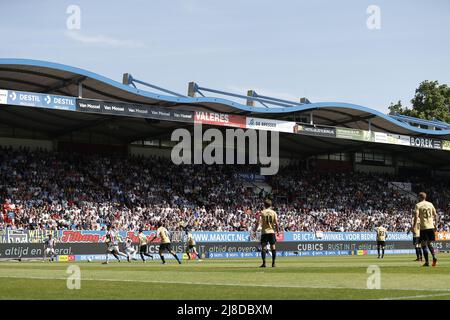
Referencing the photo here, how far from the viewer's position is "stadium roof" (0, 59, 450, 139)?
144 feet

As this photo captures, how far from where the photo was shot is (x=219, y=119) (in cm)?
5231

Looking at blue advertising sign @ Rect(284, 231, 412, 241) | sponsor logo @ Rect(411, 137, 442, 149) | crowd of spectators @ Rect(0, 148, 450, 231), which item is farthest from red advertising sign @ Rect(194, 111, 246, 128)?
sponsor logo @ Rect(411, 137, 442, 149)

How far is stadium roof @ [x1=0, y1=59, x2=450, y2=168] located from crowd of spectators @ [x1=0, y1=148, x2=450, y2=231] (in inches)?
94.0

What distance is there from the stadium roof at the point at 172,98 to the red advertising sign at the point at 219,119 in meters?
0.58

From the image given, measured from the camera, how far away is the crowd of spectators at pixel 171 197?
1772 inches

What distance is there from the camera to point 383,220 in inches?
2474

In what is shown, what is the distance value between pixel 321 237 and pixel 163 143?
15090 millimetres

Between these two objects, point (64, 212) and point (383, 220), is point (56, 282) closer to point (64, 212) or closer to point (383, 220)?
point (64, 212)

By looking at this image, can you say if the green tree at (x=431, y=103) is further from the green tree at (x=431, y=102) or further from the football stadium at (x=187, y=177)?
the football stadium at (x=187, y=177)

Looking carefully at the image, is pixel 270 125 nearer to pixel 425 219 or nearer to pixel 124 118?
pixel 124 118

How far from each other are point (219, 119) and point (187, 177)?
6.93 metres

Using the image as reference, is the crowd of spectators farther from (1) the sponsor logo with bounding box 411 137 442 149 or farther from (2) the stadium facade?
(1) the sponsor logo with bounding box 411 137 442 149

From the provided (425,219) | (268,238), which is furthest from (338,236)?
(425,219)

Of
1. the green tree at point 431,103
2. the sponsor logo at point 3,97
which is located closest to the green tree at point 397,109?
the green tree at point 431,103
